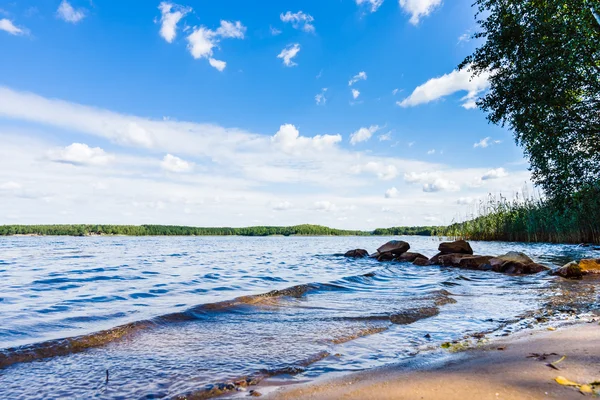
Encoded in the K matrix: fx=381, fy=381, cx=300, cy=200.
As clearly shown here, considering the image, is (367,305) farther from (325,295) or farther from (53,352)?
(53,352)

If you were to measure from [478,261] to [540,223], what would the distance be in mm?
23911

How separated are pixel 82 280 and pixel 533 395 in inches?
566

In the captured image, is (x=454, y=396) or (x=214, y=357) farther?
(x=214, y=357)

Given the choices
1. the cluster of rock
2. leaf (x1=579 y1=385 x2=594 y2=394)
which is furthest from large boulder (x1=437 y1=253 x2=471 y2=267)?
leaf (x1=579 y1=385 x2=594 y2=394)

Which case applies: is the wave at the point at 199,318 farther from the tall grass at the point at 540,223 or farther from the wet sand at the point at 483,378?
the tall grass at the point at 540,223

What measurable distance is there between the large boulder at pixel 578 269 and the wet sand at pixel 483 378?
9601 millimetres

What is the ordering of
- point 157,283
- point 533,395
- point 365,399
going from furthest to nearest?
point 157,283
point 365,399
point 533,395

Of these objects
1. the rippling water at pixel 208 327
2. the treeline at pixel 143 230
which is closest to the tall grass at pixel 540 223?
the rippling water at pixel 208 327

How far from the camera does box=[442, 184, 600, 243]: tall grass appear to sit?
2247 centimetres

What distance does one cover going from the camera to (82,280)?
44.4 feet

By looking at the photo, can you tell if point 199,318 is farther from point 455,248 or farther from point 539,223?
point 539,223

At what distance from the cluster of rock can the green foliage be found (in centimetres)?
476

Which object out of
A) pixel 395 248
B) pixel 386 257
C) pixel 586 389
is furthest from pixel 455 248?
pixel 586 389

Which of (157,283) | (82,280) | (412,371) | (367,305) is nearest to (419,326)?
(367,305)
